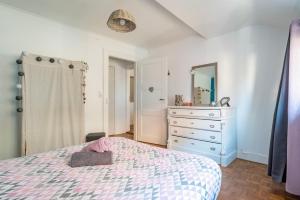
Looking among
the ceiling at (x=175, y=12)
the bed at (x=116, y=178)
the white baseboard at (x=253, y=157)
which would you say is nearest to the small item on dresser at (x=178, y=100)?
the ceiling at (x=175, y=12)

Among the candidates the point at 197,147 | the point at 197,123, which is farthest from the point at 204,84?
the point at 197,147

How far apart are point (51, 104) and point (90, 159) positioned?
177cm

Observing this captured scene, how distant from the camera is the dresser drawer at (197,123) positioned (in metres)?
2.70

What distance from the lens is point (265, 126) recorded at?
9.02 feet

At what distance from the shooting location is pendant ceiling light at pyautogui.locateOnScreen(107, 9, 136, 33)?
1.50 metres

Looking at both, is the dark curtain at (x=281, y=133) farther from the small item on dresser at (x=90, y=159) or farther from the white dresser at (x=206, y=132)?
the small item on dresser at (x=90, y=159)

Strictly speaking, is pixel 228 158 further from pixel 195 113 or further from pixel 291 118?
pixel 291 118

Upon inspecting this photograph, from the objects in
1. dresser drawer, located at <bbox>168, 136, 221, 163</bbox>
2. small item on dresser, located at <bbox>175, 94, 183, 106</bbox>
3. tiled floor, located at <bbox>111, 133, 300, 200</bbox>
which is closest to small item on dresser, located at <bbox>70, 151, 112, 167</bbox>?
tiled floor, located at <bbox>111, 133, 300, 200</bbox>

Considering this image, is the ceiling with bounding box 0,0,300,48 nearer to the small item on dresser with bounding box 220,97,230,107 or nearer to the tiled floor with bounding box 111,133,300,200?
the small item on dresser with bounding box 220,97,230,107

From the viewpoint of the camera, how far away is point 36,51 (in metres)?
2.65

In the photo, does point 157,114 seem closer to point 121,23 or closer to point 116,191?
point 121,23

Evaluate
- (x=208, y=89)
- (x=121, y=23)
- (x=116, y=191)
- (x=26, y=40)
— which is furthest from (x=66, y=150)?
(x=208, y=89)

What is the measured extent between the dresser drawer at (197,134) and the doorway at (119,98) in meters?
1.87

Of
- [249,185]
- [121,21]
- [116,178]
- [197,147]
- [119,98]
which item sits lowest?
[249,185]
